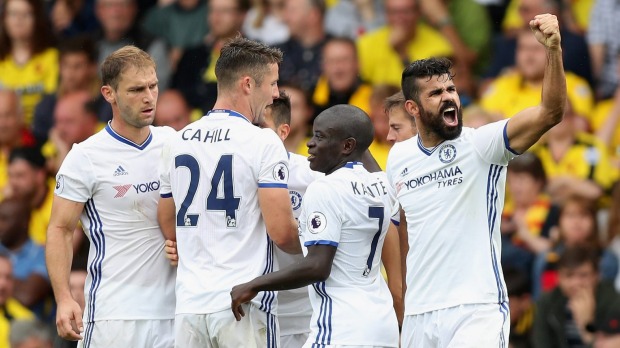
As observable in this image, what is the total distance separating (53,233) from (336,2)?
21.9 ft

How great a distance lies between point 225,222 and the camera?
24.0ft

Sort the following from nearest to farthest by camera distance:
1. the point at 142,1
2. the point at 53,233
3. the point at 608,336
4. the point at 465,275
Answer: the point at 465,275 < the point at 53,233 < the point at 608,336 < the point at 142,1

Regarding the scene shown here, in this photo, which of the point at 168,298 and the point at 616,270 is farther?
the point at 616,270

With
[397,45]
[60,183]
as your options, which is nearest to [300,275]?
[60,183]

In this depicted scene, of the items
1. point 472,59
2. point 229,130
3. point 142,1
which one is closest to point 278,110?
point 229,130

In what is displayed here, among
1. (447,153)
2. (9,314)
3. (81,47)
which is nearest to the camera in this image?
(447,153)

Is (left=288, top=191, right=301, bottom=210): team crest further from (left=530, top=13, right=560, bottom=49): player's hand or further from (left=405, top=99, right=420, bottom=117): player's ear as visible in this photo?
(left=530, top=13, right=560, bottom=49): player's hand

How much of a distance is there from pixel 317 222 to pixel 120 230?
142 centimetres

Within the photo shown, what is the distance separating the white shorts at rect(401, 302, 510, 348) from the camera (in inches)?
271

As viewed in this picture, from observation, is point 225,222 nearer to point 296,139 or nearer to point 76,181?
point 76,181

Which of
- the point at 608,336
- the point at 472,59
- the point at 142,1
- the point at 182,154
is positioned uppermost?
the point at 142,1

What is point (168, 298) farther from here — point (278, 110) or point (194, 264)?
point (278, 110)

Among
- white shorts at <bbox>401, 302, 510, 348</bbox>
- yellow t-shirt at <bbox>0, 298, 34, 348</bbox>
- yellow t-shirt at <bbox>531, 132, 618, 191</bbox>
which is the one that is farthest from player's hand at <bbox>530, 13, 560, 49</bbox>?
yellow t-shirt at <bbox>0, 298, 34, 348</bbox>

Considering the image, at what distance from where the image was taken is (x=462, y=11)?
43.0 ft
